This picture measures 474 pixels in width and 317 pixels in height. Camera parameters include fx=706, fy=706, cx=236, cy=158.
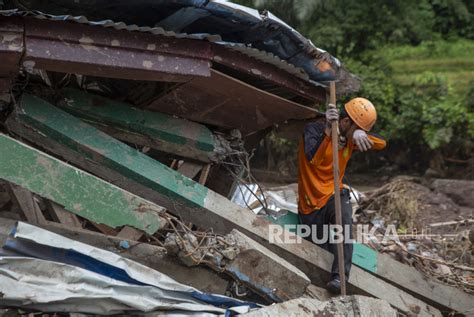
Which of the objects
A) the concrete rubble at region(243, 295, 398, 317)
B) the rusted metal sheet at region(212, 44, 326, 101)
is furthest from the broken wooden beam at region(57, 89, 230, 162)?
the concrete rubble at region(243, 295, 398, 317)

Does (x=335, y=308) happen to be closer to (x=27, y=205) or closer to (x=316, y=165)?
(x=316, y=165)

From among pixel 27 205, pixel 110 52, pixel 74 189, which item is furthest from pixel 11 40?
pixel 27 205

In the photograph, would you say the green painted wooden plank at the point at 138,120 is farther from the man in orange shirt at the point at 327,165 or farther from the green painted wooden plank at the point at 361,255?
the green painted wooden plank at the point at 361,255

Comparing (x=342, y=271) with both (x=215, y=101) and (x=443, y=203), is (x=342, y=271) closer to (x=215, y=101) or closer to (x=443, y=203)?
(x=215, y=101)

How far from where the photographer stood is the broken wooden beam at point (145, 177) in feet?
16.9

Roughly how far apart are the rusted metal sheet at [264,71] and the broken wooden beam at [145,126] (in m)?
0.75

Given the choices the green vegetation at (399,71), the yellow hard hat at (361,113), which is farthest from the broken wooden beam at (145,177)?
the green vegetation at (399,71)

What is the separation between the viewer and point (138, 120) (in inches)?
223

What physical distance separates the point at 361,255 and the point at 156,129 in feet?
7.11

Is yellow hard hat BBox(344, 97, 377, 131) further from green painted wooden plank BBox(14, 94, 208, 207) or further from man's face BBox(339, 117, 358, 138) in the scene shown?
green painted wooden plank BBox(14, 94, 208, 207)

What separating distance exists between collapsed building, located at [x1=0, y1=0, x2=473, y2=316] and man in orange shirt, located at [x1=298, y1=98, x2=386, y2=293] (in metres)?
0.24

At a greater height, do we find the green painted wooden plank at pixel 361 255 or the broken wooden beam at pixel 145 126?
the broken wooden beam at pixel 145 126

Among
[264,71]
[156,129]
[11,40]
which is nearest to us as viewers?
[11,40]

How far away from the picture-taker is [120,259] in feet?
15.9
